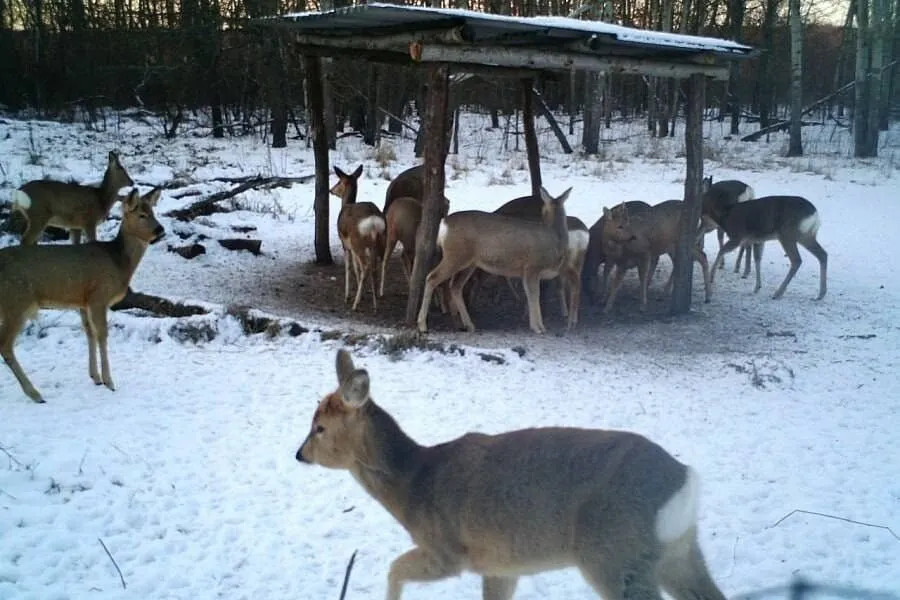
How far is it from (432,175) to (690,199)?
3.22m

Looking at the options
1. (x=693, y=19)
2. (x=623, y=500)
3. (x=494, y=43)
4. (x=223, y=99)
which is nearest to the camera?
(x=623, y=500)

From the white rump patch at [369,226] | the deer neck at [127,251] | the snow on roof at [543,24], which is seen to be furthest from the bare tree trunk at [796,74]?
the deer neck at [127,251]

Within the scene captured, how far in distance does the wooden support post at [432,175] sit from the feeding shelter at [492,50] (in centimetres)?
1

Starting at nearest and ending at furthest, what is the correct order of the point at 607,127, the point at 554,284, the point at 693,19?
the point at 554,284
the point at 607,127
the point at 693,19

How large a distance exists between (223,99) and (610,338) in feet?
73.8

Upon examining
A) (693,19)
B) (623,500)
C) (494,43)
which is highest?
(693,19)

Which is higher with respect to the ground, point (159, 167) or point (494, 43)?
point (494, 43)

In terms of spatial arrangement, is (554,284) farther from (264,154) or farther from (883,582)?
(264,154)

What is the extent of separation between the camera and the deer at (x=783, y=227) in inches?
429

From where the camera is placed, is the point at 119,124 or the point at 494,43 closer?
the point at 494,43

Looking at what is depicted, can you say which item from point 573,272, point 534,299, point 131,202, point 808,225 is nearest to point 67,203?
point 131,202

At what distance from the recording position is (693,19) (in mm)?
34812

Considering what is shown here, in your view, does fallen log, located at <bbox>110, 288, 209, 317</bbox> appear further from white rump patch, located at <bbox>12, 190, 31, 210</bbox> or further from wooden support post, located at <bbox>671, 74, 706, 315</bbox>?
wooden support post, located at <bbox>671, 74, 706, 315</bbox>

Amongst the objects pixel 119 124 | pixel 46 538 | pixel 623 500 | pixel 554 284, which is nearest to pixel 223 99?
pixel 119 124
